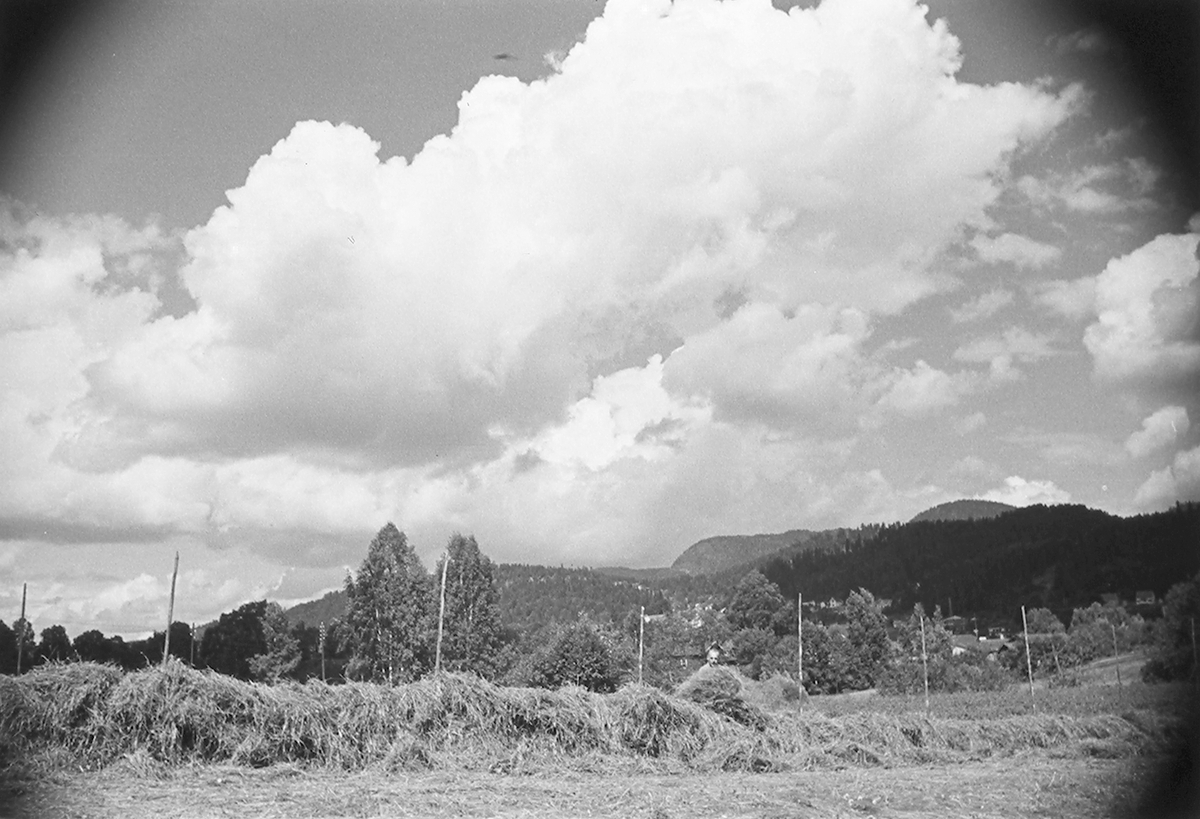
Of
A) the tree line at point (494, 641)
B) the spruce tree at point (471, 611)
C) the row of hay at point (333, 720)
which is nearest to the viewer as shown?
the row of hay at point (333, 720)

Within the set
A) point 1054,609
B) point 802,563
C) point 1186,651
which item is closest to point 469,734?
point 1186,651

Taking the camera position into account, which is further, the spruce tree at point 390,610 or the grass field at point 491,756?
the spruce tree at point 390,610

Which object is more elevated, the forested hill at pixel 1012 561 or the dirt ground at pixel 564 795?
the forested hill at pixel 1012 561

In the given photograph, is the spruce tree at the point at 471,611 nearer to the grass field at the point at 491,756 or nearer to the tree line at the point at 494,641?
the tree line at the point at 494,641

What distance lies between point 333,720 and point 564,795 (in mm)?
4539

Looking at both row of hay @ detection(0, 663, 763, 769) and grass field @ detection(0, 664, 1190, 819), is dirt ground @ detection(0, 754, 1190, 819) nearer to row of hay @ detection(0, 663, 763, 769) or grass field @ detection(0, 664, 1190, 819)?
grass field @ detection(0, 664, 1190, 819)

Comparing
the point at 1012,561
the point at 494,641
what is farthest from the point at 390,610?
the point at 1012,561

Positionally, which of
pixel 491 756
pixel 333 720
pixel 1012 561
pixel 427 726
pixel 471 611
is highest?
pixel 1012 561

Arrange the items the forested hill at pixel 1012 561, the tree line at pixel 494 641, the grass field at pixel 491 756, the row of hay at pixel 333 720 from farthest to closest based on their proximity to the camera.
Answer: the tree line at pixel 494 641 → the forested hill at pixel 1012 561 → the row of hay at pixel 333 720 → the grass field at pixel 491 756

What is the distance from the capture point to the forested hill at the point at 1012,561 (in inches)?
888

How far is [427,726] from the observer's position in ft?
46.6

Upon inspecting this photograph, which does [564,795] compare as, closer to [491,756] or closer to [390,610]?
[491,756]

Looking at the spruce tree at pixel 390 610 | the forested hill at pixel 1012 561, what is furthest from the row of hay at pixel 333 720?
the spruce tree at pixel 390 610

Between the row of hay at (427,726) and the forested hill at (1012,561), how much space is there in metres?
6.60
